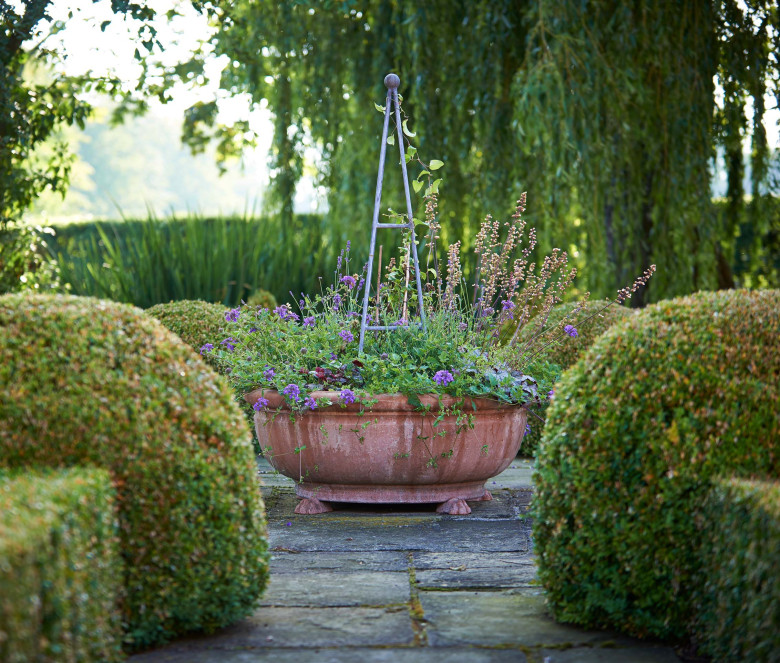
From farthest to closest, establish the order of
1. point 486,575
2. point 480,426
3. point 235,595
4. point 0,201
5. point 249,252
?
point 249,252 → point 0,201 → point 480,426 → point 486,575 → point 235,595

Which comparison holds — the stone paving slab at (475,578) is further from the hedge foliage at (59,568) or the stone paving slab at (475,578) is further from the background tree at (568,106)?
the background tree at (568,106)

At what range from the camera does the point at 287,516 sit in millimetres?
3836

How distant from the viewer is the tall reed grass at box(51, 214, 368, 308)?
22.2 ft

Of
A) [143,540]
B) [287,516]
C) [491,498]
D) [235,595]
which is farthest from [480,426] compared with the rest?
[143,540]

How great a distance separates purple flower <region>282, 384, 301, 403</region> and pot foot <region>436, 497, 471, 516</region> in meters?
0.86

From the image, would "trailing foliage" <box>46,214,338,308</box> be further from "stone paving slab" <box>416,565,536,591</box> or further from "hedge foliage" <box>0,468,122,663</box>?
"hedge foliage" <box>0,468,122,663</box>

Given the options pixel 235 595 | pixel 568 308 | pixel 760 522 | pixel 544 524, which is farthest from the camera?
pixel 568 308

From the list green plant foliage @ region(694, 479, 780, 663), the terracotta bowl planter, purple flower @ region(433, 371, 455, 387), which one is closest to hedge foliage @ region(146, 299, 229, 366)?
the terracotta bowl planter

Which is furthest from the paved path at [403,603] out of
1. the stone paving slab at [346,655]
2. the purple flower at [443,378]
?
the purple flower at [443,378]

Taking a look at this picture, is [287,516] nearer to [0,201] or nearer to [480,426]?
[480,426]

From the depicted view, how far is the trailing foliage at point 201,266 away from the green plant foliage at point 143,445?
458 cm

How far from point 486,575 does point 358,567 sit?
448mm

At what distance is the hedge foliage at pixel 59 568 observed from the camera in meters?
1.47

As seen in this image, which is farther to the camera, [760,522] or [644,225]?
[644,225]
